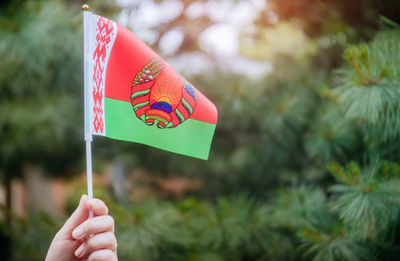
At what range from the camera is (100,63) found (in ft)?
2.08

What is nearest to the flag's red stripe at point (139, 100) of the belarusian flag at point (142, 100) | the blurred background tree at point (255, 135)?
the belarusian flag at point (142, 100)

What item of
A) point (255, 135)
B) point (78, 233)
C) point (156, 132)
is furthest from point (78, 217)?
point (255, 135)

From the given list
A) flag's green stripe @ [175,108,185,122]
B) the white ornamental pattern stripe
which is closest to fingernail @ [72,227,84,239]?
the white ornamental pattern stripe

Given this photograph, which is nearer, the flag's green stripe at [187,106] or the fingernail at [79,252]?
the fingernail at [79,252]

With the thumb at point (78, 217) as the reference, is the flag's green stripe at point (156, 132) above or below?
above

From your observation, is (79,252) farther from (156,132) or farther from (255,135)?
(255,135)

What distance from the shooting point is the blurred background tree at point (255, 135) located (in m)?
0.72

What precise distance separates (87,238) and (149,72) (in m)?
0.35

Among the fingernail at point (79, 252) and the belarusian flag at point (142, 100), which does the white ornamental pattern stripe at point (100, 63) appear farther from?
the fingernail at point (79, 252)

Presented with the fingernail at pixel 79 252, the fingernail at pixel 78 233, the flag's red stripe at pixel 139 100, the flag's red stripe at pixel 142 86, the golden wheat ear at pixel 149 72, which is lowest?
the fingernail at pixel 79 252

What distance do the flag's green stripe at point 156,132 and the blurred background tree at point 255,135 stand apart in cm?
30

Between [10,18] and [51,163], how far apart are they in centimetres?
94

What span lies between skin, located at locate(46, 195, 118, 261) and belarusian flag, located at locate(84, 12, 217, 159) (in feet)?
0.53

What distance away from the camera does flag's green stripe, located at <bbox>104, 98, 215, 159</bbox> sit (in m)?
0.65
